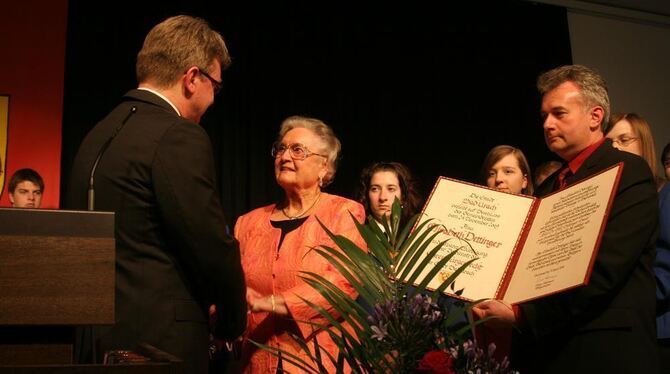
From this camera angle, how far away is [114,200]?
2047 mm

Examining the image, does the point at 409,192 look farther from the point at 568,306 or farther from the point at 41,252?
the point at 41,252

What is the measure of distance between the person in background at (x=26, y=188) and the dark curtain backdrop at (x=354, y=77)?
0.27 meters

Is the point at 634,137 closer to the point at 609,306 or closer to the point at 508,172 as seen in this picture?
the point at 508,172

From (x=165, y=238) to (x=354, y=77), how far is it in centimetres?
→ 412

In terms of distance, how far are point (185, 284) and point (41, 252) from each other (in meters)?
0.73

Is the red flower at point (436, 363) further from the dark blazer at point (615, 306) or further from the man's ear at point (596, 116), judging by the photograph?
the man's ear at point (596, 116)

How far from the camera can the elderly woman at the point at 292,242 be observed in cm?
281

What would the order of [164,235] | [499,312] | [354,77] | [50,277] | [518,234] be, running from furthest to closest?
1. [354,77]
2. [518,234]
3. [499,312]
4. [164,235]
5. [50,277]

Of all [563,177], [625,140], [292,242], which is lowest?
[292,242]

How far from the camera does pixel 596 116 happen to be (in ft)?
8.50

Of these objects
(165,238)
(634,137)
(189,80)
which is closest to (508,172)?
(634,137)

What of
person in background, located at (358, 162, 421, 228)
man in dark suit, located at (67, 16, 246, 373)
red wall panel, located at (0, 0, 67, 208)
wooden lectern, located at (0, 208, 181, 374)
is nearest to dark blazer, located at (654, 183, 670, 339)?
person in background, located at (358, 162, 421, 228)

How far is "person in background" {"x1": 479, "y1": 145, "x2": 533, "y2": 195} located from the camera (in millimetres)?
4047

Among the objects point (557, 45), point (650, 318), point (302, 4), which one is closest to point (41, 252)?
point (650, 318)
